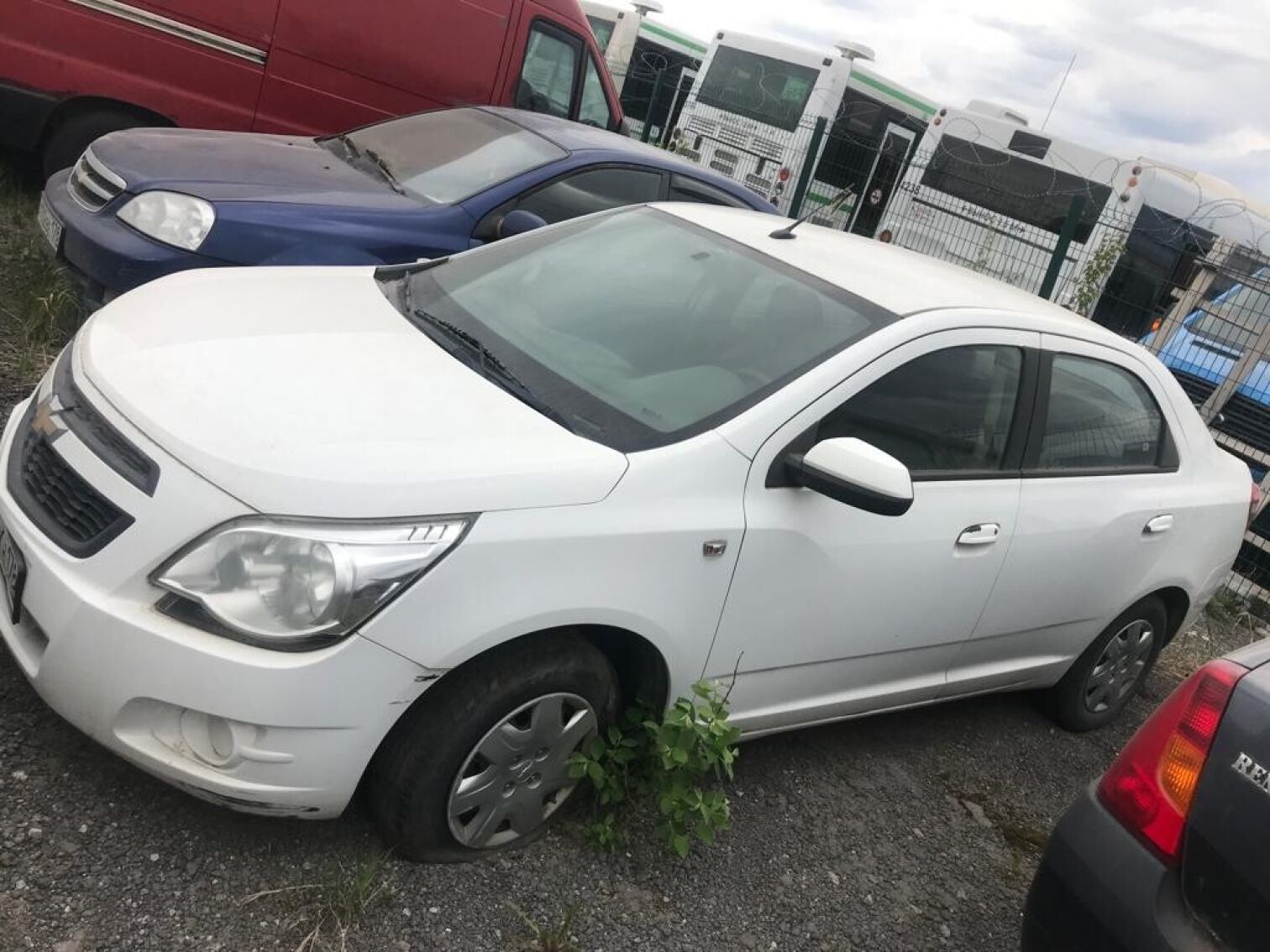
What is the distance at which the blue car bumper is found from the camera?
453cm

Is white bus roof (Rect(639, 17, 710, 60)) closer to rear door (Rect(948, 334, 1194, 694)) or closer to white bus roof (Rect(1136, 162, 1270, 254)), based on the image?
white bus roof (Rect(1136, 162, 1270, 254))

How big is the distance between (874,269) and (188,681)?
2.40 meters

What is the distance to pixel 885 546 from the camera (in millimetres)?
3154

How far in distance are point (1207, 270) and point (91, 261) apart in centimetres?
769

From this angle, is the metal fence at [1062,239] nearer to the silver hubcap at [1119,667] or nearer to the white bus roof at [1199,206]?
the white bus roof at [1199,206]

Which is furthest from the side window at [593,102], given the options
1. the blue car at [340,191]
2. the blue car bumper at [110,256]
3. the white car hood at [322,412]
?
the white car hood at [322,412]

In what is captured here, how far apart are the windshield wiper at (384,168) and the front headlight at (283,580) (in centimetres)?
341

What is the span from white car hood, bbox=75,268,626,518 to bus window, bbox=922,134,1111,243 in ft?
30.5

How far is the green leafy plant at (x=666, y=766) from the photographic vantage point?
2.83m

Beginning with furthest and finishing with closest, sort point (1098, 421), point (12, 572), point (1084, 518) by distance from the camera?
1. point (1098, 421)
2. point (1084, 518)
3. point (12, 572)

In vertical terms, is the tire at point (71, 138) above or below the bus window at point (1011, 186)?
below

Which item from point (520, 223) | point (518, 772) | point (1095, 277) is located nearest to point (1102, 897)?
point (518, 772)

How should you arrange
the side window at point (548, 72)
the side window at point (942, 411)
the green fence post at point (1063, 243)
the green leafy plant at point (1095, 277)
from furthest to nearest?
the green fence post at point (1063, 243) < the green leafy plant at point (1095, 277) < the side window at point (548, 72) < the side window at point (942, 411)

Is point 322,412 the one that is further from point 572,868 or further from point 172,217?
point 172,217
